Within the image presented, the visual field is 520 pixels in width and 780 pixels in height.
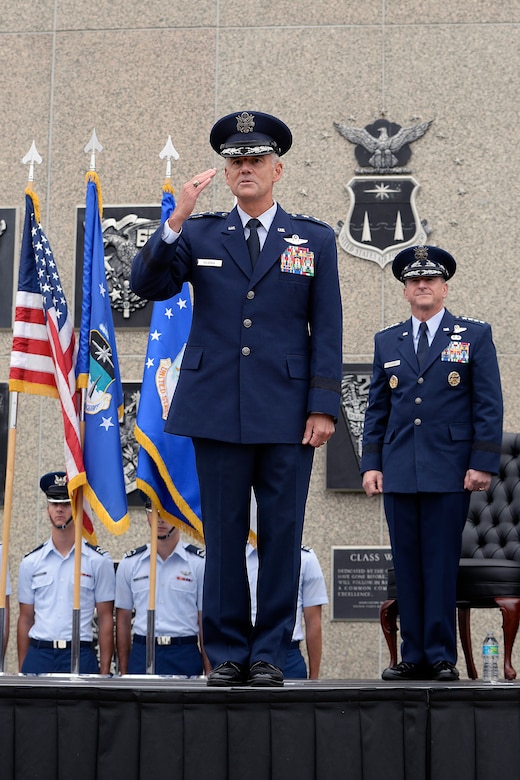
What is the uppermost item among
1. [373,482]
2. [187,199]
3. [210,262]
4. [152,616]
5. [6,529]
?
[187,199]

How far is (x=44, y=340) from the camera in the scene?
5.42 m

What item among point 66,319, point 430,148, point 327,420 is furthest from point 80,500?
point 430,148

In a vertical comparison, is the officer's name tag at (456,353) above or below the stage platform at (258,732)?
above

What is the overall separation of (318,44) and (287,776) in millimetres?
5212

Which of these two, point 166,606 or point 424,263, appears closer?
point 424,263

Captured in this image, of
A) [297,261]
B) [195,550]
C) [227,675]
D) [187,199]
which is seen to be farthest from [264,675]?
[195,550]

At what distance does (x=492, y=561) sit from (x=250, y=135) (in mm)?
2238

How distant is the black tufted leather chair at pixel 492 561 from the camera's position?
199 inches

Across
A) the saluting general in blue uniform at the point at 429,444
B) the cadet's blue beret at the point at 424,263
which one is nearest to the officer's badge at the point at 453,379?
the saluting general in blue uniform at the point at 429,444

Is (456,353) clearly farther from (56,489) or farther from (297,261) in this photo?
(56,489)

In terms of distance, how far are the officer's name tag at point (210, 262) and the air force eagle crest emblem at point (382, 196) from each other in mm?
3394

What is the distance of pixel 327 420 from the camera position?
152 inches

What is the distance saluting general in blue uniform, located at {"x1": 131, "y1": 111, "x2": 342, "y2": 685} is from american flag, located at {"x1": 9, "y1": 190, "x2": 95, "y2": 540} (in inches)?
57.2

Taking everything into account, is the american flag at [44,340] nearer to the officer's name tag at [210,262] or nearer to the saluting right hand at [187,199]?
the officer's name tag at [210,262]
